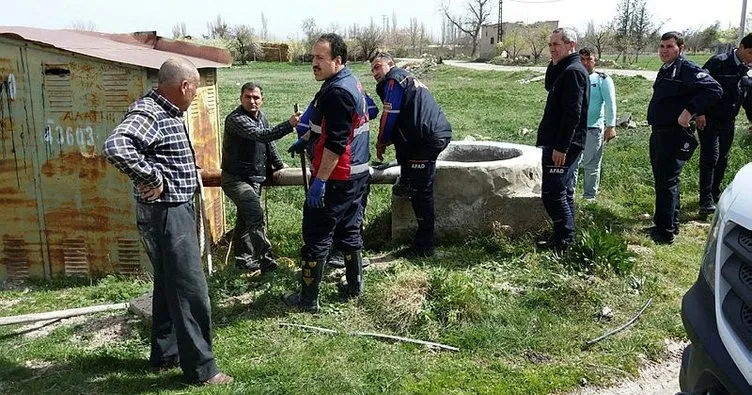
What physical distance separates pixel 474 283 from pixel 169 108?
2.65 meters

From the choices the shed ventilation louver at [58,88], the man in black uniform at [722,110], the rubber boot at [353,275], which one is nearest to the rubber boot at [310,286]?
the rubber boot at [353,275]

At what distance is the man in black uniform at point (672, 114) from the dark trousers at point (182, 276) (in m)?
4.55

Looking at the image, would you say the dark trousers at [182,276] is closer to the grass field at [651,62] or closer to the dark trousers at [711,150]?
the dark trousers at [711,150]

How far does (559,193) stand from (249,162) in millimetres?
2722

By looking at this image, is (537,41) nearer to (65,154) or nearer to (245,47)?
(245,47)

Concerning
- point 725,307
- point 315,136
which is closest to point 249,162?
point 315,136

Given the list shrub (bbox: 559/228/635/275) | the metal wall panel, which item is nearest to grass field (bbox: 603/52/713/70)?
shrub (bbox: 559/228/635/275)

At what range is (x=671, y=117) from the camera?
6.32m

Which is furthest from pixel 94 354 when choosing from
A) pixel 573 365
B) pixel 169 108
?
pixel 573 365

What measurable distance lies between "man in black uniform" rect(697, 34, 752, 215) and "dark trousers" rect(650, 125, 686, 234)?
90 centimetres

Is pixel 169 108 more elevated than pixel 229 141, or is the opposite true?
pixel 169 108

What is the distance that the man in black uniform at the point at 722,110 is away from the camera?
23.5ft

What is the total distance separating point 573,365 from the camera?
4207mm

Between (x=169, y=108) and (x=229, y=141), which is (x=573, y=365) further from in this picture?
(x=229, y=141)
